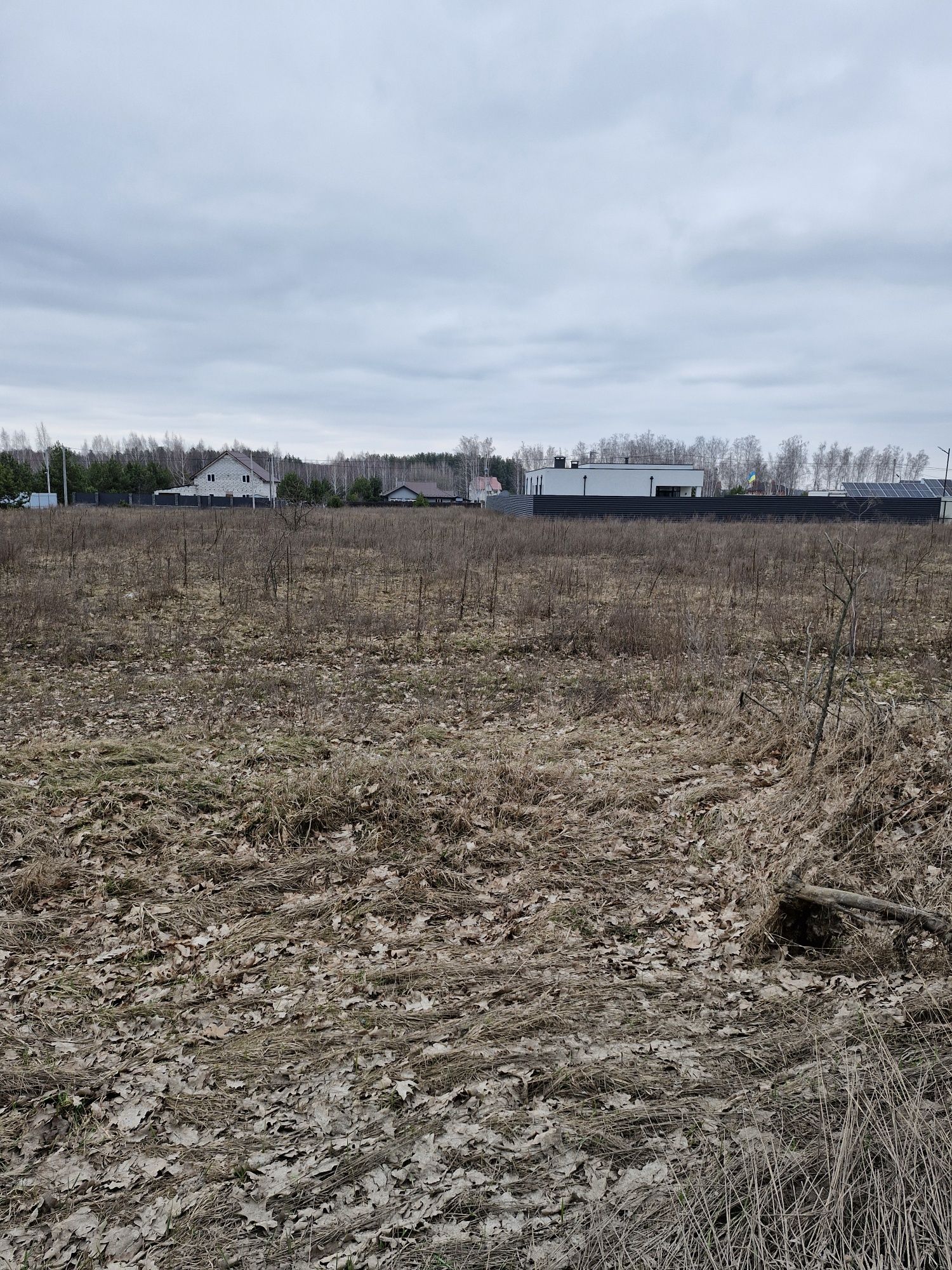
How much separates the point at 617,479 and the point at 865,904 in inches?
1993

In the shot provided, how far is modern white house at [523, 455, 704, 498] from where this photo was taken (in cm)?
5172

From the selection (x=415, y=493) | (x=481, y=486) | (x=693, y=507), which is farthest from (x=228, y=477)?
(x=693, y=507)

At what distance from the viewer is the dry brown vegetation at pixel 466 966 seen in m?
2.59

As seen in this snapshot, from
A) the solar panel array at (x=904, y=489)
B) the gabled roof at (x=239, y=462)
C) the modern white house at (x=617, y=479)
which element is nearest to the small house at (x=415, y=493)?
the gabled roof at (x=239, y=462)

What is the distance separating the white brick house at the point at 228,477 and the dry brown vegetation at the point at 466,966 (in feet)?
211

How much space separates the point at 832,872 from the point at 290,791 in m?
3.93

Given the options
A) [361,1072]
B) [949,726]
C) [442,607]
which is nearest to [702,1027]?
[361,1072]

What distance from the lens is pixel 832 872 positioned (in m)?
4.64

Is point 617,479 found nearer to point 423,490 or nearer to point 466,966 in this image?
point 423,490

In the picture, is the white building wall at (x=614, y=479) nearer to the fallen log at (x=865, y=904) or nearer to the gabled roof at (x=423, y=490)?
the gabled roof at (x=423, y=490)

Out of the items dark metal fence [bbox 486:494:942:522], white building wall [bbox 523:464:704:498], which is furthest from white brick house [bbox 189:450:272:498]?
dark metal fence [bbox 486:494:942:522]

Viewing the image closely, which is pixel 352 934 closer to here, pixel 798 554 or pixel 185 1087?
pixel 185 1087

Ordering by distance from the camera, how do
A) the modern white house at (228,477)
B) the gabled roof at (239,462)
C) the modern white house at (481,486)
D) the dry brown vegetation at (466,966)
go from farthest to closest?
1. the modern white house at (481,486)
2. the modern white house at (228,477)
3. the gabled roof at (239,462)
4. the dry brown vegetation at (466,966)

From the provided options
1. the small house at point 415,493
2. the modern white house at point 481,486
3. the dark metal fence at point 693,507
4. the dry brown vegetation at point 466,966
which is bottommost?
the dry brown vegetation at point 466,966
